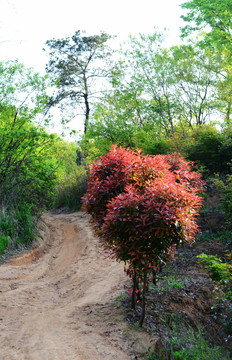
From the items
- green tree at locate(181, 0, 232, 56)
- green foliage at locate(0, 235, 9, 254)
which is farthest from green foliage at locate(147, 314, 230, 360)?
green tree at locate(181, 0, 232, 56)

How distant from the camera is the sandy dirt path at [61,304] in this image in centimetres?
453

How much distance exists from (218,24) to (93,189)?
1245 centimetres

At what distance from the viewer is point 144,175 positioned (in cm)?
559

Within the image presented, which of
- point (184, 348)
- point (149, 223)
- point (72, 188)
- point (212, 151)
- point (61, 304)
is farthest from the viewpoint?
point (72, 188)

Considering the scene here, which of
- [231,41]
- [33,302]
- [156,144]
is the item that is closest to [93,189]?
[33,302]

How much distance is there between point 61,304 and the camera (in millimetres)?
6941

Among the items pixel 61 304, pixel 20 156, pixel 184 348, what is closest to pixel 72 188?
pixel 20 156

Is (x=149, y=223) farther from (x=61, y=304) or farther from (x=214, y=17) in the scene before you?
(x=214, y=17)

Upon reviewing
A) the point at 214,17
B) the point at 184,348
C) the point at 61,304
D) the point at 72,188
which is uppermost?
the point at 214,17

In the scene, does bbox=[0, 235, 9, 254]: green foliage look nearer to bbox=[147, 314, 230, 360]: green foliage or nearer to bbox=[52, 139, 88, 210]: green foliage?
bbox=[147, 314, 230, 360]: green foliage

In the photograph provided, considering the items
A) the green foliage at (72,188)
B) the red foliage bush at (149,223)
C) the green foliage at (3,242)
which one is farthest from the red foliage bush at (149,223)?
the green foliage at (72,188)

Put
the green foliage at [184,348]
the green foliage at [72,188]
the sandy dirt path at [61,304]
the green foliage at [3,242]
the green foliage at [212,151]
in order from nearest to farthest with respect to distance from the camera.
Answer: the green foliage at [184,348] < the sandy dirt path at [61,304] < the green foliage at [3,242] < the green foliage at [212,151] < the green foliage at [72,188]

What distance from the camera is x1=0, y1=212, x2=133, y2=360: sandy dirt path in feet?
14.9

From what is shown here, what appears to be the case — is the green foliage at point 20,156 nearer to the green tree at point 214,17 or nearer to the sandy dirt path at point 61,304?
the sandy dirt path at point 61,304
